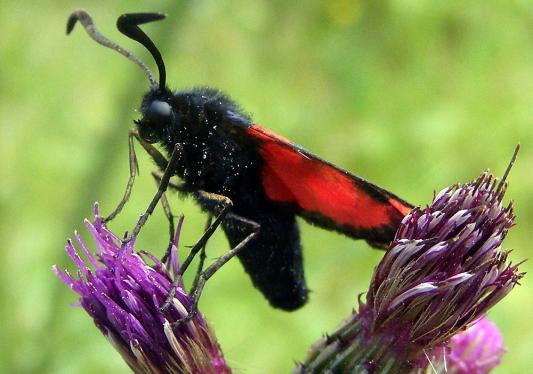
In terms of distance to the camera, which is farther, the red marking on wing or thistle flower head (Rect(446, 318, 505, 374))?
thistle flower head (Rect(446, 318, 505, 374))

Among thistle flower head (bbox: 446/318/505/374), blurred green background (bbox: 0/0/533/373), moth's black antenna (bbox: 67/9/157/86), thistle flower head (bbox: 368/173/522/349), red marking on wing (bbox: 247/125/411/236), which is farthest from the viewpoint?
blurred green background (bbox: 0/0/533/373)

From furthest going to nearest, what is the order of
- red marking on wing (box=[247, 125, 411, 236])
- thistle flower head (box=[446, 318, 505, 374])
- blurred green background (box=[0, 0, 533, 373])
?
blurred green background (box=[0, 0, 533, 373])
thistle flower head (box=[446, 318, 505, 374])
red marking on wing (box=[247, 125, 411, 236])

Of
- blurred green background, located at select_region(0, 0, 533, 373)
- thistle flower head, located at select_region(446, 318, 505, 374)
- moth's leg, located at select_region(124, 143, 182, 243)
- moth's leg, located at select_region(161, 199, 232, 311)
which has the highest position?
blurred green background, located at select_region(0, 0, 533, 373)

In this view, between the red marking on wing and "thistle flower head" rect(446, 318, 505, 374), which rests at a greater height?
the red marking on wing

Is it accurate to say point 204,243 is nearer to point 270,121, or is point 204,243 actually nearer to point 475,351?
point 475,351

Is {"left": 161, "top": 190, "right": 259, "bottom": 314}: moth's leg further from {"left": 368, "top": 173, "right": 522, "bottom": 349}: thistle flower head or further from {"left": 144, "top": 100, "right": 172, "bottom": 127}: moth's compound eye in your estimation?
{"left": 368, "top": 173, "right": 522, "bottom": 349}: thistle flower head

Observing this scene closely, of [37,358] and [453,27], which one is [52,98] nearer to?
[37,358]

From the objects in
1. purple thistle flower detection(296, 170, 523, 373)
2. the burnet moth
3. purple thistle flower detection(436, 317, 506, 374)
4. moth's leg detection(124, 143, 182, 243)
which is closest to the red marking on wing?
the burnet moth

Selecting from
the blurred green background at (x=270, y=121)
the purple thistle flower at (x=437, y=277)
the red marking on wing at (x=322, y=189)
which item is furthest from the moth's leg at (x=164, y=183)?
the blurred green background at (x=270, y=121)
